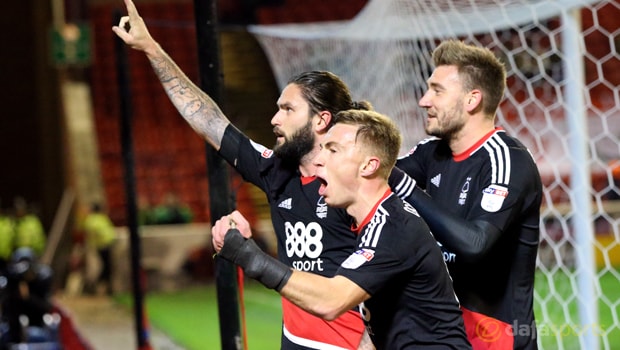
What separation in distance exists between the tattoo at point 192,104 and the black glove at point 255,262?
51.0 inches

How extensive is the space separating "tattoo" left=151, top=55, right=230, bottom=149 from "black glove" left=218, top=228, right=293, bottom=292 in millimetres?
1296

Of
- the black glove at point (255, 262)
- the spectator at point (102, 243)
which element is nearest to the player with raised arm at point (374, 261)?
the black glove at point (255, 262)

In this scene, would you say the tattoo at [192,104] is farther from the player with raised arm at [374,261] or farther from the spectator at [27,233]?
the spectator at [27,233]

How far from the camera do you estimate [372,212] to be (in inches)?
128

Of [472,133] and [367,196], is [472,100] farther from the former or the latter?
[367,196]

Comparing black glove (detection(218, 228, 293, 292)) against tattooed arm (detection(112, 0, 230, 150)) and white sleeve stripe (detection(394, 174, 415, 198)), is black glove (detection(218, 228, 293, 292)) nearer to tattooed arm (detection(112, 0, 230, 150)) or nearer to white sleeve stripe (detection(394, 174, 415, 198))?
white sleeve stripe (detection(394, 174, 415, 198))

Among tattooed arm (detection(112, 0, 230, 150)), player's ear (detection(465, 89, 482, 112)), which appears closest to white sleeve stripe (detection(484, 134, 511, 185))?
player's ear (detection(465, 89, 482, 112))

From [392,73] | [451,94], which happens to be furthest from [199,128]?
[392,73]

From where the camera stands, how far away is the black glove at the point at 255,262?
312 centimetres

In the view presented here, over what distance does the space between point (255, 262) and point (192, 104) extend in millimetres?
1501

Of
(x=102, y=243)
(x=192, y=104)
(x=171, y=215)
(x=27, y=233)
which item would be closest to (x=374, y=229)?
(x=192, y=104)

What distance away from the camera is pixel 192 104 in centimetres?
446

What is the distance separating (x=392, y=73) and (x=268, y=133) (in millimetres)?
13012

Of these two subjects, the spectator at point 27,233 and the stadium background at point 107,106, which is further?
the stadium background at point 107,106
